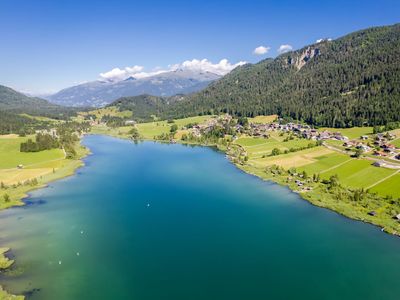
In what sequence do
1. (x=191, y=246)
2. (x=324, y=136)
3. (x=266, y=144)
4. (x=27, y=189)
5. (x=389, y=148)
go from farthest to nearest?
(x=266, y=144)
(x=324, y=136)
(x=389, y=148)
(x=27, y=189)
(x=191, y=246)

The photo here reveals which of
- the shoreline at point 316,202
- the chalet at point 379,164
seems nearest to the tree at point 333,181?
the shoreline at point 316,202

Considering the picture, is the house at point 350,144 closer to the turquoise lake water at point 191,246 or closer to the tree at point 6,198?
the turquoise lake water at point 191,246

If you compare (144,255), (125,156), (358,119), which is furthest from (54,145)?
(358,119)

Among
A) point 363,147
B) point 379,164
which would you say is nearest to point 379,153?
point 363,147

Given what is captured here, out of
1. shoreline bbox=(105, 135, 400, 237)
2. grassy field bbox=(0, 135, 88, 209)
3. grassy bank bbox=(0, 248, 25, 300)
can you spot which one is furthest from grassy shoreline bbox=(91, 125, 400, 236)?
grassy field bbox=(0, 135, 88, 209)

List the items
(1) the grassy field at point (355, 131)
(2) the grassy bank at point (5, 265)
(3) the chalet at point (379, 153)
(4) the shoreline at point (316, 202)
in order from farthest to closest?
(1) the grassy field at point (355, 131) → (3) the chalet at point (379, 153) → (4) the shoreline at point (316, 202) → (2) the grassy bank at point (5, 265)

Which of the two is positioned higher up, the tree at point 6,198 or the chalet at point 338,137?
the chalet at point 338,137

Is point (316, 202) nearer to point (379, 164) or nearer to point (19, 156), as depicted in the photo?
point (379, 164)

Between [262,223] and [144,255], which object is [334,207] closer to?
[262,223]

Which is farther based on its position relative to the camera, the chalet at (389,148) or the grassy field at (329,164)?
the chalet at (389,148)
